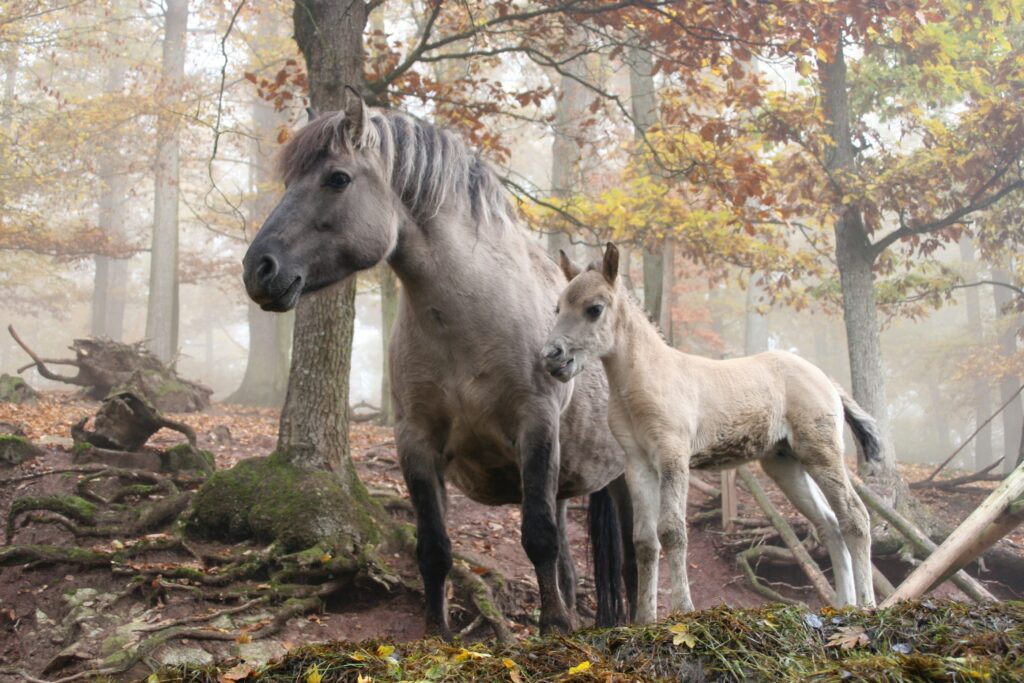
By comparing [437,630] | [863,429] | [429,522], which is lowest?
[437,630]

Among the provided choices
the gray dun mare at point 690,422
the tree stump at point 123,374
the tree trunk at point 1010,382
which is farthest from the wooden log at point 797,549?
the tree trunk at point 1010,382

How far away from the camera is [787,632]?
339 cm

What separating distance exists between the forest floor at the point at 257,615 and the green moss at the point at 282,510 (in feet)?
0.88

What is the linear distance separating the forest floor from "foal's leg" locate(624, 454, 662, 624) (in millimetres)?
511

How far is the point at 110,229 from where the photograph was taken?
24.7 meters

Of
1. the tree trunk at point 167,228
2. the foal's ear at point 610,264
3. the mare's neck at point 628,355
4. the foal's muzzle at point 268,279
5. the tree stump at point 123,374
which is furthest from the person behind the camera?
the tree trunk at point 167,228

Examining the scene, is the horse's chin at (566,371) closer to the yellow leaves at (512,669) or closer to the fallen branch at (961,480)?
the yellow leaves at (512,669)

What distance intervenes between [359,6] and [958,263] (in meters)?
26.5

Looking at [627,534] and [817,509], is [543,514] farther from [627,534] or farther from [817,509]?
[817,509]

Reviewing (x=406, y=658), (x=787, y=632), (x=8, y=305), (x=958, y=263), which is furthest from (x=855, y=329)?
(x=8, y=305)

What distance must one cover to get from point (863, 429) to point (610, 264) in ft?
7.77

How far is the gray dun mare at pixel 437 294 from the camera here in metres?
4.34

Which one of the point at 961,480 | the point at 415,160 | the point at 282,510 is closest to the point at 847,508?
the point at 415,160

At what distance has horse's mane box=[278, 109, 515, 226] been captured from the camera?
4.48 meters
